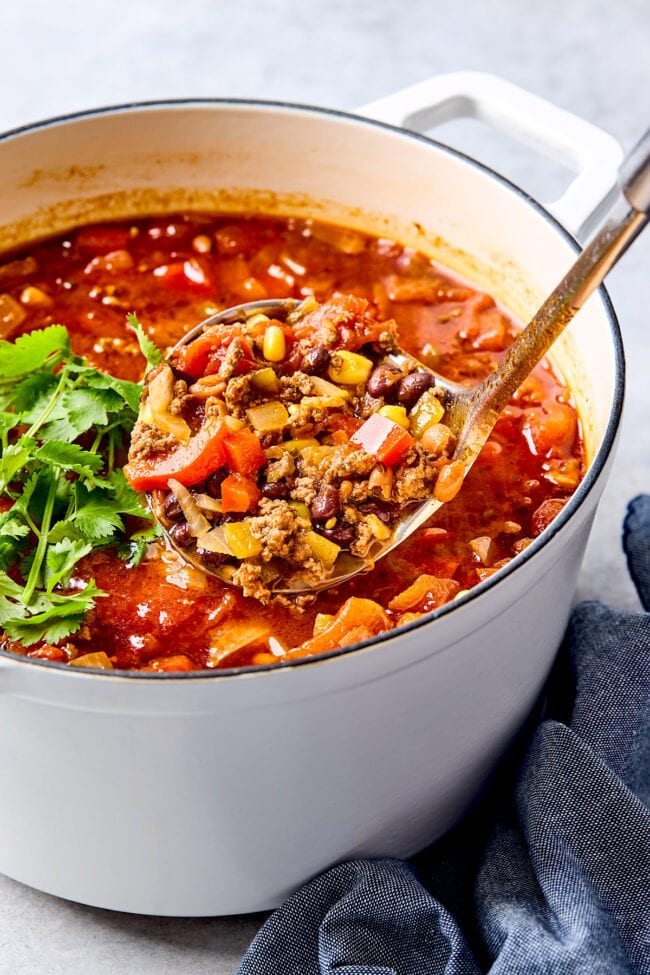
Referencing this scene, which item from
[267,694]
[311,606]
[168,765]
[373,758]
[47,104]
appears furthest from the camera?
[47,104]

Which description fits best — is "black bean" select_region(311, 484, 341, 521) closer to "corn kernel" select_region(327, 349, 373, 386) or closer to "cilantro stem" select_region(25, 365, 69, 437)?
"corn kernel" select_region(327, 349, 373, 386)

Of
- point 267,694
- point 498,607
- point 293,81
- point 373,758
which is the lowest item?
point 293,81

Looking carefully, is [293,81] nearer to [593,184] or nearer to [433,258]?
[433,258]

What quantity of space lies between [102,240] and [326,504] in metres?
1.59

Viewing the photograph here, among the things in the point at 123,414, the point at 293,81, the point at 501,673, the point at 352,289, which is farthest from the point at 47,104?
the point at 501,673

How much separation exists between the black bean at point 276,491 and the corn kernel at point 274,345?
1.33 ft

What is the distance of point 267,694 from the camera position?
2.25 metres

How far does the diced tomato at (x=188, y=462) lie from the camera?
2.95 m

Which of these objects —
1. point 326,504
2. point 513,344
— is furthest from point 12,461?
point 513,344

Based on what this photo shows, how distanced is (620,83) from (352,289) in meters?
2.57

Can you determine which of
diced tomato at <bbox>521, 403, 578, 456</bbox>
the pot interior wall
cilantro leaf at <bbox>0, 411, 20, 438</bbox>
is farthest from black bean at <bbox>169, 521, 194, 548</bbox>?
the pot interior wall

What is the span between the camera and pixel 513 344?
2.92m

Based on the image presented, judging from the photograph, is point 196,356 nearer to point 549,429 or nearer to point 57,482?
point 57,482

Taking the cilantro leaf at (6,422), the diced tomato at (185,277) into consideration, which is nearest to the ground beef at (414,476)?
the cilantro leaf at (6,422)
